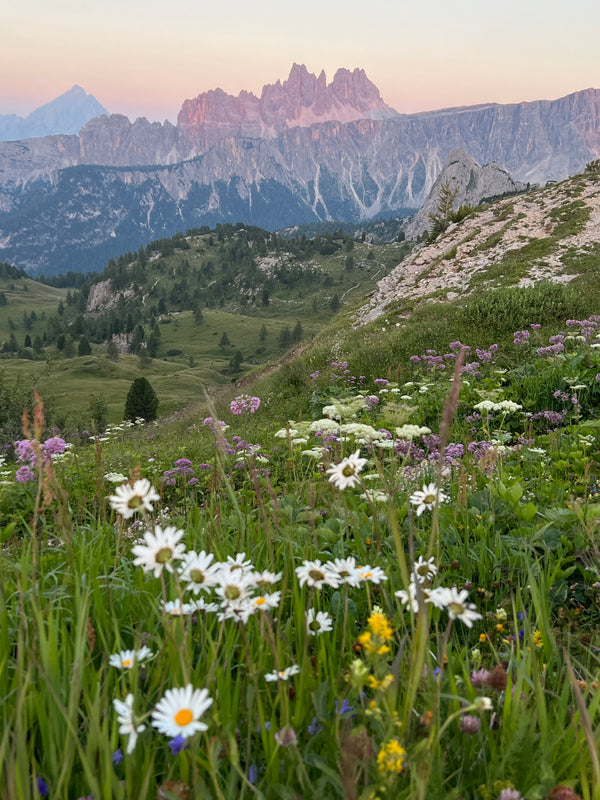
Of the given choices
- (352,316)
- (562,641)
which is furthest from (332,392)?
(352,316)

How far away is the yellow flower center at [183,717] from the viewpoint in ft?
3.36

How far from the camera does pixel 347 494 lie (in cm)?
432

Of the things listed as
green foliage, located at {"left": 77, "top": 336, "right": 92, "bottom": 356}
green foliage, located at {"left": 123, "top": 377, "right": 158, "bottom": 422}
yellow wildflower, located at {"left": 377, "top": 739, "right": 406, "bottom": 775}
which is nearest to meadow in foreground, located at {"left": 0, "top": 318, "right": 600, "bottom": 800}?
yellow wildflower, located at {"left": 377, "top": 739, "right": 406, "bottom": 775}

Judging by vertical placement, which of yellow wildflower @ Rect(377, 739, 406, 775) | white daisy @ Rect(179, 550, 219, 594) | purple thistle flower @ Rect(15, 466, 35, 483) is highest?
white daisy @ Rect(179, 550, 219, 594)

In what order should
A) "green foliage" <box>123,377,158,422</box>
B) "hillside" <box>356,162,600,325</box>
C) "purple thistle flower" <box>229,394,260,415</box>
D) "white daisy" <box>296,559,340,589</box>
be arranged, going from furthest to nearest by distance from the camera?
"green foliage" <box>123,377,158,422</box>, "hillside" <box>356,162,600,325</box>, "purple thistle flower" <box>229,394,260,415</box>, "white daisy" <box>296,559,340,589</box>

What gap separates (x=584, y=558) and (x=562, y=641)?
3.36 ft

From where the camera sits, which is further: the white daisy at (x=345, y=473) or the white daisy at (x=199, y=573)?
the white daisy at (x=345, y=473)

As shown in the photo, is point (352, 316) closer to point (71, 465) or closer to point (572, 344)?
point (572, 344)

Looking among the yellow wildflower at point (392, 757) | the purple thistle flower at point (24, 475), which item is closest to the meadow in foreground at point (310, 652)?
the yellow wildflower at point (392, 757)

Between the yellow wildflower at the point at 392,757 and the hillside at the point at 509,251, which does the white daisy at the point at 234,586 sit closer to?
the yellow wildflower at the point at 392,757

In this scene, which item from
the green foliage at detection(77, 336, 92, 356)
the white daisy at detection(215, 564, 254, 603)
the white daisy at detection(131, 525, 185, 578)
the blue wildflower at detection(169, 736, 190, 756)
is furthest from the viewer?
the green foliage at detection(77, 336, 92, 356)

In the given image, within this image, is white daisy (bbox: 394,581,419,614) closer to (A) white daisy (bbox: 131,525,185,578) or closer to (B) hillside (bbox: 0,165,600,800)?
(B) hillside (bbox: 0,165,600,800)

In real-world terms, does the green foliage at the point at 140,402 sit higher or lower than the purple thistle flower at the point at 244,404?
lower

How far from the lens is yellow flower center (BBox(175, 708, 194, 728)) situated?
1.02 metres
